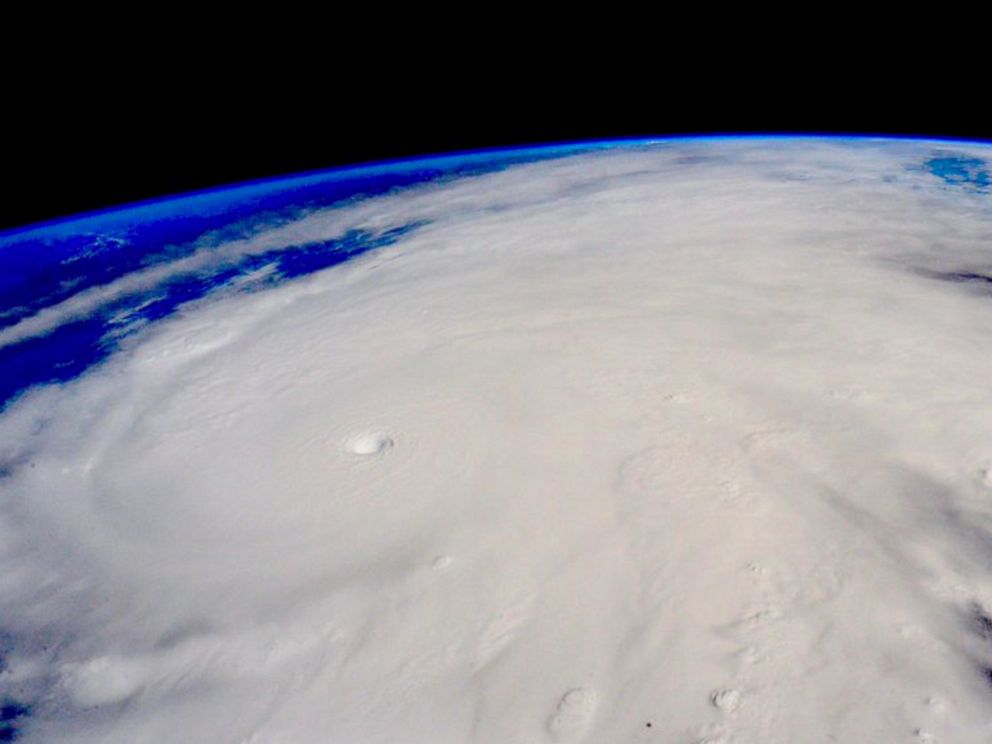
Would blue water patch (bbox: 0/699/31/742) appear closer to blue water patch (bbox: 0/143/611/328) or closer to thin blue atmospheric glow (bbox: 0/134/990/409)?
thin blue atmospheric glow (bbox: 0/134/990/409)

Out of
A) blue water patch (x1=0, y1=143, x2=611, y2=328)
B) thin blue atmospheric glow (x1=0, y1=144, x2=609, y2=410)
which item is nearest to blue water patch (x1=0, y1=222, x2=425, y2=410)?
thin blue atmospheric glow (x1=0, y1=144, x2=609, y2=410)

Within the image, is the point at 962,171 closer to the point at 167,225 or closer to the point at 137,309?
the point at 137,309

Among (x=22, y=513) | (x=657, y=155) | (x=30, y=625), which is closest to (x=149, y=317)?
(x=22, y=513)

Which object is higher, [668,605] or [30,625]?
[668,605]

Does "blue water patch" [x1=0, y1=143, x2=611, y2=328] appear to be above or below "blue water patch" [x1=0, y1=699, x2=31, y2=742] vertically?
above

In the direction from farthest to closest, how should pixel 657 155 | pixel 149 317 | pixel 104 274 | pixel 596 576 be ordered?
pixel 657 155
pixel 104 274
pixel 149 317
pixel 596 576

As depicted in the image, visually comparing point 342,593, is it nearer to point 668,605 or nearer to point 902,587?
point 668,605

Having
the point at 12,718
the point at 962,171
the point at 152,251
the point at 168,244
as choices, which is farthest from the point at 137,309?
the point at 962,171

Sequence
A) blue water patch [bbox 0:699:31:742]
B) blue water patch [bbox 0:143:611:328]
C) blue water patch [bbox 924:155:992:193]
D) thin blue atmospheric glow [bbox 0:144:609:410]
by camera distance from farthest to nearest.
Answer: blue water patch [bbox 924:155:992:193], blue water patch [bbox 0:143:611:328], thin blue atmospheric glow [bbox 0:144:609:410], blue water patch [bbox 0:699:31:742]
